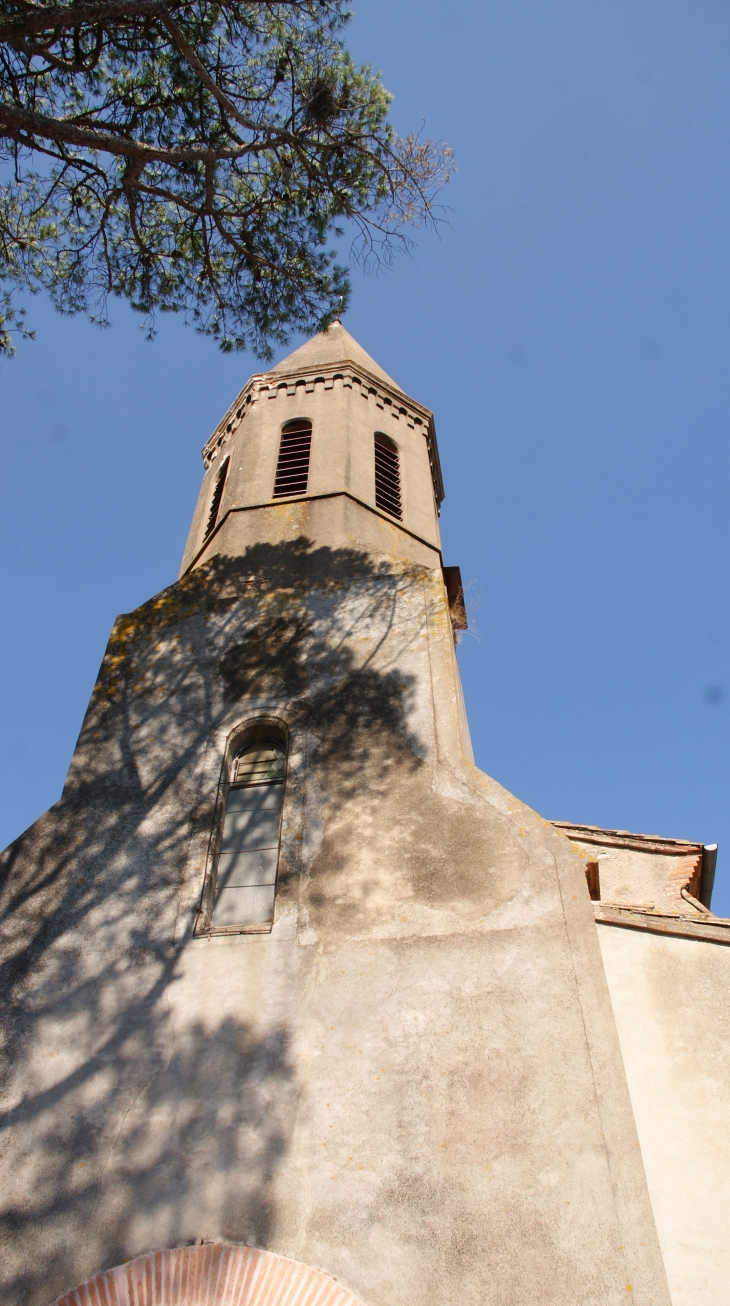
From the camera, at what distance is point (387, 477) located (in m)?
13.3

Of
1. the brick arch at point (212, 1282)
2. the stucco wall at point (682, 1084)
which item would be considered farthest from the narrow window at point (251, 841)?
the stucco wall at point (682, 1084)

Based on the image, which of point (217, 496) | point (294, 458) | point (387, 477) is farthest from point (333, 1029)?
point (217, 496)

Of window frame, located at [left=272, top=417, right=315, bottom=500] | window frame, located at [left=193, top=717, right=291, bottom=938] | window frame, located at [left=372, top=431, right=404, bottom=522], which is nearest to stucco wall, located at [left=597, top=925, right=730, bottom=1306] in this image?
window frame, located at [left=193, top=717, right=291, bottom=938]

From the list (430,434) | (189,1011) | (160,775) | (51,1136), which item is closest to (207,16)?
(430,434)

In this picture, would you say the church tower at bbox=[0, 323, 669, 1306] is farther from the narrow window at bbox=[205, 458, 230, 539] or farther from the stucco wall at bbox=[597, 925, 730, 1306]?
the narrow window at bbox=[205, 458, 230, 539]

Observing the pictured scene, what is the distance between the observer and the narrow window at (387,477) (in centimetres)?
1274

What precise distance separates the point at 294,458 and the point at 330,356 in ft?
8.68

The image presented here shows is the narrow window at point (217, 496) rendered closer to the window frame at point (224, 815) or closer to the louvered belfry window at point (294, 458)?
the louvered belfry window at point (294, 458)

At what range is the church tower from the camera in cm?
529

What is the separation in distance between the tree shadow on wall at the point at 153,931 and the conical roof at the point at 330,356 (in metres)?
4.86

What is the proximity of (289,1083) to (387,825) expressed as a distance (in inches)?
83.2

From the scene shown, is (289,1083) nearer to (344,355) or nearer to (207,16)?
(207,16)

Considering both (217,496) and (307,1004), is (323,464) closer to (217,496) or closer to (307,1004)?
(217,496)

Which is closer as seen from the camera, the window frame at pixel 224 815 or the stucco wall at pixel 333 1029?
the stucco wall at pixel 333 1029
